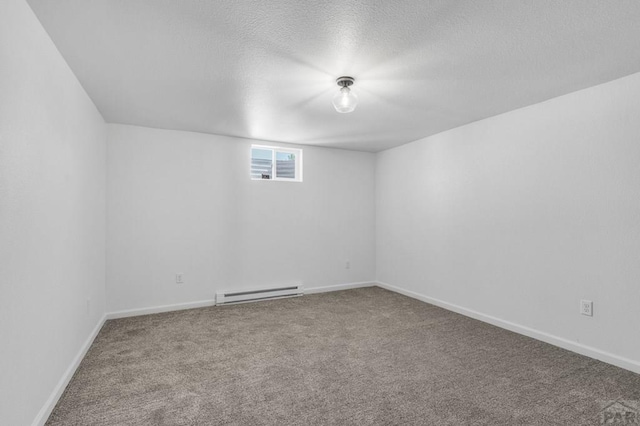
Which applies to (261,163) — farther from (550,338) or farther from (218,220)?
(550,338)

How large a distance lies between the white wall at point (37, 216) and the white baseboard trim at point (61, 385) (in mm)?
37

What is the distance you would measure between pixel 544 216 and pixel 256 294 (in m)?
3.57

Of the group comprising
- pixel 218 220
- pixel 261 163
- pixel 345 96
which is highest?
pixel 345 96

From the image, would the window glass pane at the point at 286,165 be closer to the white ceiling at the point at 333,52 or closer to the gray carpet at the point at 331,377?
the white ceiling at the point at 333,52

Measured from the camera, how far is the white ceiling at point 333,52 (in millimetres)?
1685

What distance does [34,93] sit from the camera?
1745 millimetres

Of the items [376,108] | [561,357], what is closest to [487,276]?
[561,357]

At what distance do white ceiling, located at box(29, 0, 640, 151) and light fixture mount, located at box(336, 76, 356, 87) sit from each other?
2.2 inches

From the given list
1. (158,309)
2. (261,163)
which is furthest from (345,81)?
(158,309)

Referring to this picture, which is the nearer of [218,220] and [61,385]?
[61,385]

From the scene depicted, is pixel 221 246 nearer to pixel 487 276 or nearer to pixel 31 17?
pixel 31 17

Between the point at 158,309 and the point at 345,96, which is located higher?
the point at 345,96

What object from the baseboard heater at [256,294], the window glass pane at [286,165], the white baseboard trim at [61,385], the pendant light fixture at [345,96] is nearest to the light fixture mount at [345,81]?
the pendant light fixture at [345,96]

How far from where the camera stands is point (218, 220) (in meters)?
4.30
